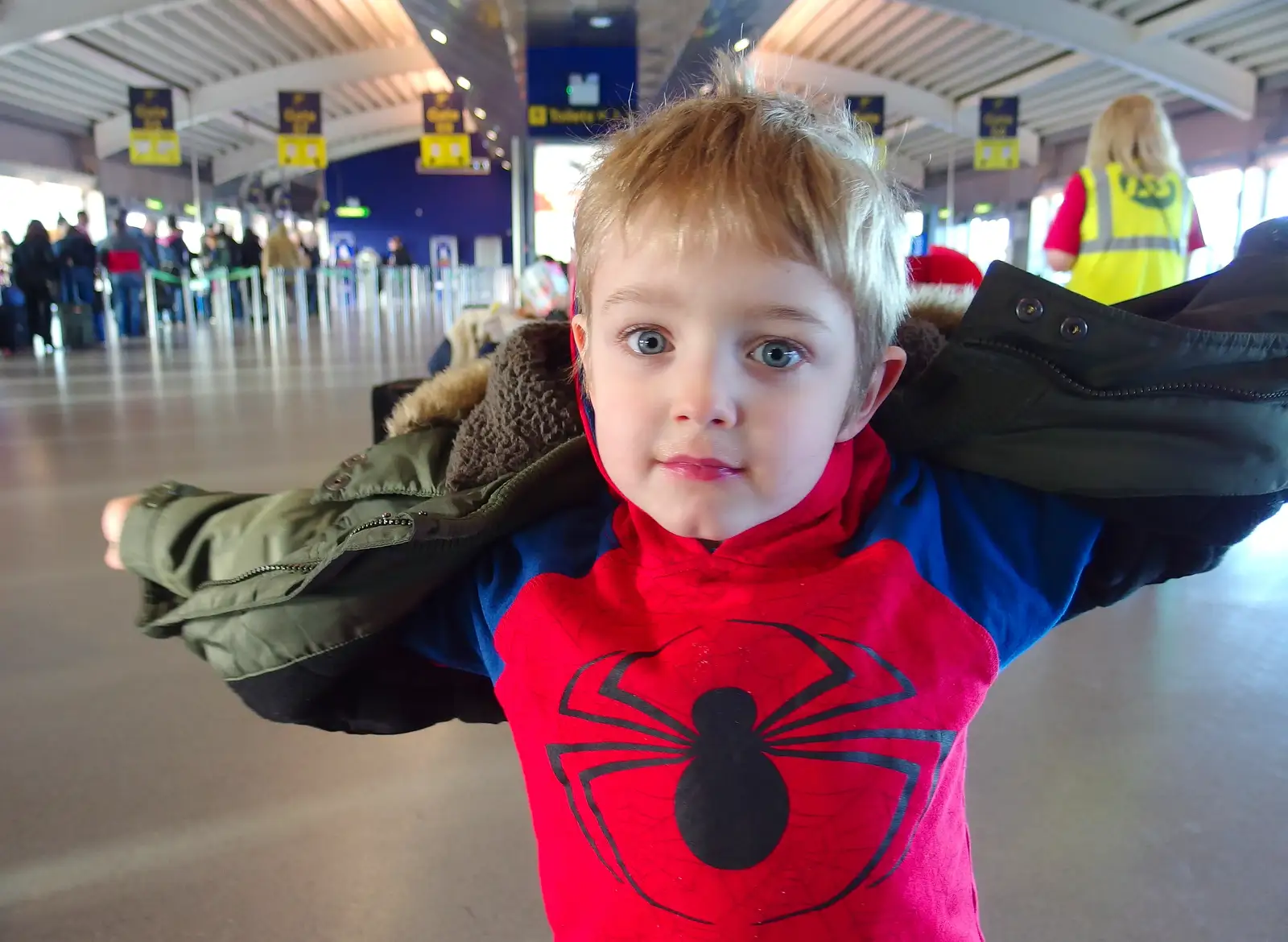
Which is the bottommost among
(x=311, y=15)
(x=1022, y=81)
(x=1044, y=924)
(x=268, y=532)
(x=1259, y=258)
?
(x=1044, y=924)

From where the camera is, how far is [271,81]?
585 inches

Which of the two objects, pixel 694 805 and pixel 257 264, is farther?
pixel 257 264

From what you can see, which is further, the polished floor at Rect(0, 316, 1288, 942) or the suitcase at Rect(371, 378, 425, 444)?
the suitcase at Rect(371, 378, 425, 444)

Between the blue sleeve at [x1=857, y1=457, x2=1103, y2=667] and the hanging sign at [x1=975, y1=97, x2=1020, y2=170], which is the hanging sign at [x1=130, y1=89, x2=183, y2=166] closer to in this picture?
the hanging sign at [x1=975, y1=97, x2=1020, y2=170]

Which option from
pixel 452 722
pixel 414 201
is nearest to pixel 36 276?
pixel 452 722

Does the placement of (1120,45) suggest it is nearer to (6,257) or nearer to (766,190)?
(766,190)

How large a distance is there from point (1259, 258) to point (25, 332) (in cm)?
1056

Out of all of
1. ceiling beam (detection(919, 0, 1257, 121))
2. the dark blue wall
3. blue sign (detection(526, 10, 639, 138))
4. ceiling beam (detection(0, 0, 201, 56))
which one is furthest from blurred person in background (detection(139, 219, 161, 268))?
the dark blue wall

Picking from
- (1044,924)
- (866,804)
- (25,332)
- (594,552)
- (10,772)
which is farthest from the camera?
(25,332)

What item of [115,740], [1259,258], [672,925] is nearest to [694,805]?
[672,925]

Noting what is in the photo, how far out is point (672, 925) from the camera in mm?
665

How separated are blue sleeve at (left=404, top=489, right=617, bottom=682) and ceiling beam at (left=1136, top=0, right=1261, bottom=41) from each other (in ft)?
35.5

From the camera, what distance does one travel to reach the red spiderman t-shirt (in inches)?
25.8

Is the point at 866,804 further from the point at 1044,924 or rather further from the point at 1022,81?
the point at 1022,81
